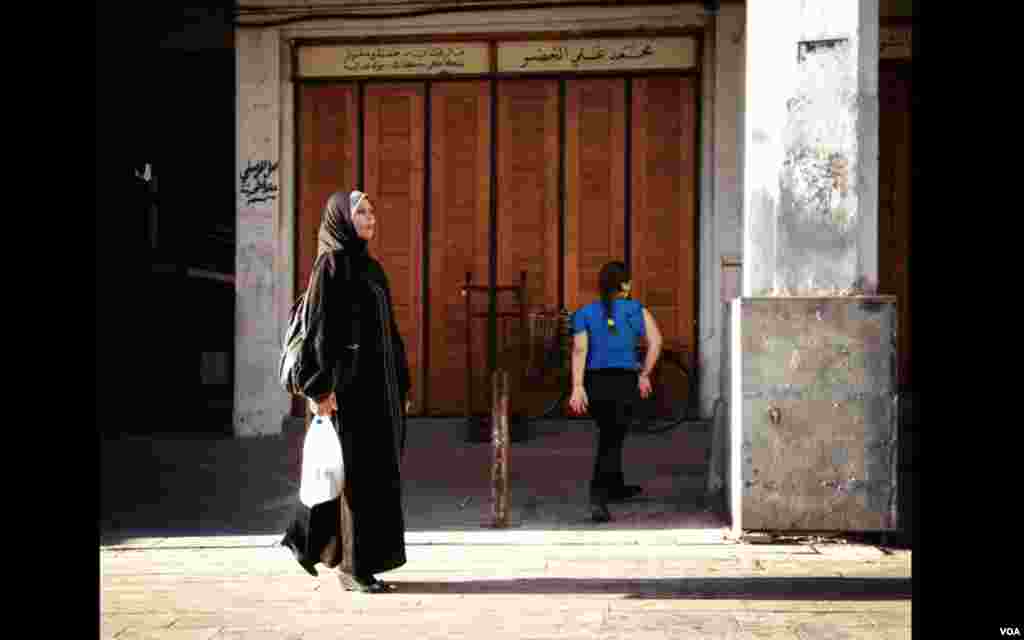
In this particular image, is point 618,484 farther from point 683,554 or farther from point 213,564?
point 213,564

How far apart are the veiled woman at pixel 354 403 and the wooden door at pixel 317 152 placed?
19.3ft

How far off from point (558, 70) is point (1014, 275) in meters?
6.41

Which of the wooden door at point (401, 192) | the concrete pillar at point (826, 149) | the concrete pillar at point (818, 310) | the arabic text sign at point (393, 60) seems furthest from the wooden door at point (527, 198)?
the concrete pillar at point (826, 149)

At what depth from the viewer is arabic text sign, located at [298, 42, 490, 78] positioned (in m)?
11.1

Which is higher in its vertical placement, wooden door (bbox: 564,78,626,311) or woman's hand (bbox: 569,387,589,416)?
wooden door (bbox: 564,78,626,311)

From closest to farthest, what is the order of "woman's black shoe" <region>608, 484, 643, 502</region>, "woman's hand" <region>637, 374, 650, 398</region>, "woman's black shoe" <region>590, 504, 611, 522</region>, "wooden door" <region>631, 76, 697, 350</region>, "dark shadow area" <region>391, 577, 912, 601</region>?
"dark shadow area" <region>391, 577, 912, 601</region> → "woman's black shoe" <region>590, 504, 611, 522</region> → "woman's hand" <region>637, 374, 650, 398</region> → "woman's black shoe" <region>608, 484, 643, 502</region> → "wooden door" <region>631, 76, 697, 350</region>

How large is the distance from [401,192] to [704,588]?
21.9ft

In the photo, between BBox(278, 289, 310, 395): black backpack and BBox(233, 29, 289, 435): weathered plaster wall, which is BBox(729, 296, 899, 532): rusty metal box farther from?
BBox(233, 29, 289, 435): weathered plaster wall

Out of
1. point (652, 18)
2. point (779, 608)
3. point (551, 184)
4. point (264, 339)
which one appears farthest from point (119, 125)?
point (779, 608)

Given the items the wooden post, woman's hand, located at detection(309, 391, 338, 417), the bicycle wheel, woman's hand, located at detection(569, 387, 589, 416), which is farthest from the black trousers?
the bicycle wheel

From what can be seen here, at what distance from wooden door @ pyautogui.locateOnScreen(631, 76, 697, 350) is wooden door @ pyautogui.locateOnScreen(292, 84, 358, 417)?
301 centimetres

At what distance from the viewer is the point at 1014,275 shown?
17.8 ft

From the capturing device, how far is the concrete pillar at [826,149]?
6402 millimetres

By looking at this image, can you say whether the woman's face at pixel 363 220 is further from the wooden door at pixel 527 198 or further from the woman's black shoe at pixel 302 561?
the wooden door at pixel 527 198
